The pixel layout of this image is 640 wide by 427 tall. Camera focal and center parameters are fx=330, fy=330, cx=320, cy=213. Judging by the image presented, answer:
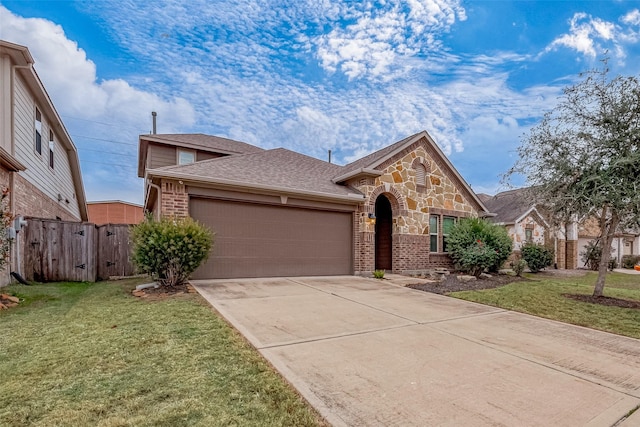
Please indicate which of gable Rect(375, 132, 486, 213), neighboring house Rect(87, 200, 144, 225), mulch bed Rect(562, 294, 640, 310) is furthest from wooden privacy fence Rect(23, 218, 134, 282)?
neighboring house Rect(87, 200, 144, 225)

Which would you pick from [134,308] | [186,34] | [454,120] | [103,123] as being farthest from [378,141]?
[103,123]

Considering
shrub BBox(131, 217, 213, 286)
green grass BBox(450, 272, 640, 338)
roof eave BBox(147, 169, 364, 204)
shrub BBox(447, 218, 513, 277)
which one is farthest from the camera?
shrub BBox(447, 218, 513, 277)

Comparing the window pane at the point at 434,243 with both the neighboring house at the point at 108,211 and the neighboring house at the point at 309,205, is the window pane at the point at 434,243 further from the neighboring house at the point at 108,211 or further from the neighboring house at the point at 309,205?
the neighboring house at the point at 108,211

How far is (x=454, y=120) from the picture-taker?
51.4 feet

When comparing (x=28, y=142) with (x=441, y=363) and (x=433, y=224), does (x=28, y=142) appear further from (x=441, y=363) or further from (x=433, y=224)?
(x=433, y=224)

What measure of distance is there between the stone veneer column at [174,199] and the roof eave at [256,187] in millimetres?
262

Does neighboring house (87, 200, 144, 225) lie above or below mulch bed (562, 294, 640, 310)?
above

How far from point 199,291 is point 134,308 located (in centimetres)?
155

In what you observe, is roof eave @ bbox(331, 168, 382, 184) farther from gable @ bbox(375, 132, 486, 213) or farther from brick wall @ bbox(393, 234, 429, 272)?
brick wall @ bbox(393, 234, 429, 272)

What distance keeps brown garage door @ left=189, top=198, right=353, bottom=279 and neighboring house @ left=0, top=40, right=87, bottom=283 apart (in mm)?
4586

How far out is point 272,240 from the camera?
10.1 metres

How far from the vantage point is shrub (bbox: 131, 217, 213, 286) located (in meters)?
7.25

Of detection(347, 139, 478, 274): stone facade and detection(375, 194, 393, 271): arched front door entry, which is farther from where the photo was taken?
detection(375, 194, 393, 271): arched front door entry

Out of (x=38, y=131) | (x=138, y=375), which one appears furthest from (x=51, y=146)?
(x=138, y=375)
